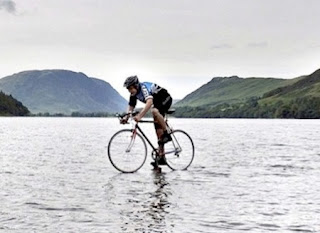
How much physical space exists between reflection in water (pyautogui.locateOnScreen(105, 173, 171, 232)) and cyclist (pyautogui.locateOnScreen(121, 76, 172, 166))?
203 centimetres

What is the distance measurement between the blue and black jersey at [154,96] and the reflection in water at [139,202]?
252 centimetres

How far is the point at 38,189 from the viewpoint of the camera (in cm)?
1458

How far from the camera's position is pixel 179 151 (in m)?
20.1

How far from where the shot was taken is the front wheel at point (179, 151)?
20.0 metres

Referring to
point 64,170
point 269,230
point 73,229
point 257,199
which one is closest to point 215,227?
point 269,230

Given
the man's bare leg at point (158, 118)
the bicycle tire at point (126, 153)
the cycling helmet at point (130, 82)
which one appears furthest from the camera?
the man's bare leg at point (158, 118)

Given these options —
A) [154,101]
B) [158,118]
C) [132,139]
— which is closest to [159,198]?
[132,139]

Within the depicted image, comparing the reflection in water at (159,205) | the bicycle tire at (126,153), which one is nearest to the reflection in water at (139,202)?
the reflection in water at (159,205)

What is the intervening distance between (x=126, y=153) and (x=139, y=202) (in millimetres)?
6825

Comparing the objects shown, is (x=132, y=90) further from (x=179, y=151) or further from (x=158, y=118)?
(x=179, y=151)

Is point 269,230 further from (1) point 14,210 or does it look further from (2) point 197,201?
(1) point 14,210

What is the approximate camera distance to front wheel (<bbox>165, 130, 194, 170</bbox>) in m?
20.0

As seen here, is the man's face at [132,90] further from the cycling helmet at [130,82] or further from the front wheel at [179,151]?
the front wheel at [179,151]

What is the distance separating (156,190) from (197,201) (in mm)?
1935
